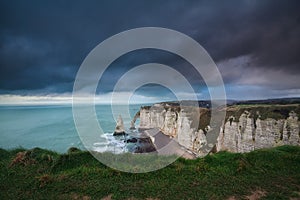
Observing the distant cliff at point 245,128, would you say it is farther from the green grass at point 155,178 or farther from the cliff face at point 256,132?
the green grass at point 155,178

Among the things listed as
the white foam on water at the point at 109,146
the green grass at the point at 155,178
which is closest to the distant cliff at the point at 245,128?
the white foam on water at the point at 109,146

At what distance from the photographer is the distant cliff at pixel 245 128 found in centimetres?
1841

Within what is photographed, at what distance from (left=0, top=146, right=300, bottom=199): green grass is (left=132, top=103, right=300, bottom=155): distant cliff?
13.4m

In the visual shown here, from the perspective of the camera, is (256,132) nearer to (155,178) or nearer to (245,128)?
(245,128)

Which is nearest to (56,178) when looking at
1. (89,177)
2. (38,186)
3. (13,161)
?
(38,186)

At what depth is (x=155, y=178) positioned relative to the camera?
244 inches

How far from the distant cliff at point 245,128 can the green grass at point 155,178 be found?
13378mm

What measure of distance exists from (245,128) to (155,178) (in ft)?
67.0

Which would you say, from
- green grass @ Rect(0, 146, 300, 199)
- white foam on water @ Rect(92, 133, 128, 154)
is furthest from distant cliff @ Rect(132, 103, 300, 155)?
green grass @ Rect(0, 146, 300, 199)

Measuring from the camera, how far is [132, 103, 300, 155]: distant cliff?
60.4 feet

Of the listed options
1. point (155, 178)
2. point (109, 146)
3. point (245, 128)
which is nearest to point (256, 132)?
point (245, 128)

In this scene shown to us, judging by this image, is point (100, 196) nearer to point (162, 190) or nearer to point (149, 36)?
point (162, 190)

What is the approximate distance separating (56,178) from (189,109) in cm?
3491

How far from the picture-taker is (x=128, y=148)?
35812 mm
